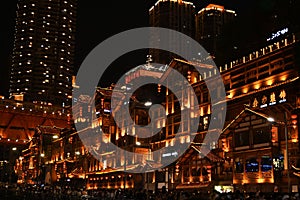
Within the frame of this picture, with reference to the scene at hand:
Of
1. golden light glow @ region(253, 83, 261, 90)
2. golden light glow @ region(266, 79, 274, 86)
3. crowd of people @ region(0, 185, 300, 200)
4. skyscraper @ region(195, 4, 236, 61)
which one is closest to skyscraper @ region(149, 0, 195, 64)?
skyscraper @ region(195, 4, 236, 61)

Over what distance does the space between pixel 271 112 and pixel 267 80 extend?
401 cm

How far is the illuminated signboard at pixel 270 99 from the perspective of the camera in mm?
42903

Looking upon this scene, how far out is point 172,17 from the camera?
166 meters

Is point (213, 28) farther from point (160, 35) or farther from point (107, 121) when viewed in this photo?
point (107, 121)

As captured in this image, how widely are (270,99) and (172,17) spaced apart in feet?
412

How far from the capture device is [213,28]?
443ft

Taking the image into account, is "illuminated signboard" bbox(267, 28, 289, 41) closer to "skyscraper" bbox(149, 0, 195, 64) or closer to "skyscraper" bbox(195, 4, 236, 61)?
"skyscraper" bbox(195, 4, 236, 61)

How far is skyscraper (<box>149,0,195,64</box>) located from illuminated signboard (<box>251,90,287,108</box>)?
376ft

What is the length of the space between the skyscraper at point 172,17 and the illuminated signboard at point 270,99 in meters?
114

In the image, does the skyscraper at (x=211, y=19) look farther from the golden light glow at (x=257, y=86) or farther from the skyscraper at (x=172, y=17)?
the golden light glow at (x=257, y=86)

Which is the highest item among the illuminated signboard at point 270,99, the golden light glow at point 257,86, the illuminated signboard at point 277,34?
the illuminated signboard at point 277,34

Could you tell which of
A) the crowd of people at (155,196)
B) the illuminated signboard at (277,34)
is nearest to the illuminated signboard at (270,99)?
the crowd of people at (155,196)

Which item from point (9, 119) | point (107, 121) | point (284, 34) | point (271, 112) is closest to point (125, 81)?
point (107, 121)

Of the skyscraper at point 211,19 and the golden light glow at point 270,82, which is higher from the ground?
the skyscraper at point 211,19
